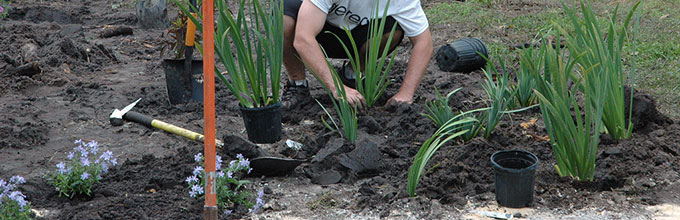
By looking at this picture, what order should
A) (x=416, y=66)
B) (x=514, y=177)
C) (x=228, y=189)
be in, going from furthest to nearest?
(x=416, y=66), (x=228, y=189), (x=514, y=177)

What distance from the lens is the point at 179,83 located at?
423 cm

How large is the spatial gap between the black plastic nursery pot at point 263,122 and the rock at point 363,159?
0.55m

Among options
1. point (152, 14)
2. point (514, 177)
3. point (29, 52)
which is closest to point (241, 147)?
point (514, 177)

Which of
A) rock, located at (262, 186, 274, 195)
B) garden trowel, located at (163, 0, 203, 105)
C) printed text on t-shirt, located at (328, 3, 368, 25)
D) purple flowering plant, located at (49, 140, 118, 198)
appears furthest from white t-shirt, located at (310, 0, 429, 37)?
purple flowering plant, located at (49, 140, 118, 198)

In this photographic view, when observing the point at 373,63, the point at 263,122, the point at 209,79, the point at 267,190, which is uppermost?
the point at 209,79

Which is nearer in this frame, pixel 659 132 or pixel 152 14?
pixel 659 132

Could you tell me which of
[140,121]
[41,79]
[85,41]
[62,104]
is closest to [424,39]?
[140,121]

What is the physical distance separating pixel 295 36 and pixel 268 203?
127 cm

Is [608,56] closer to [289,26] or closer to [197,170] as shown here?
[197,170]

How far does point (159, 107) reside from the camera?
421 cm

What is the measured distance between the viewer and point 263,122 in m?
3.54

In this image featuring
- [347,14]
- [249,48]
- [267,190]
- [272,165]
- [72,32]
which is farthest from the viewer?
[72,32]

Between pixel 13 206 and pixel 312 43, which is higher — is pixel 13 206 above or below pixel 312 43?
below

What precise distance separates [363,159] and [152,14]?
3.83 metres
